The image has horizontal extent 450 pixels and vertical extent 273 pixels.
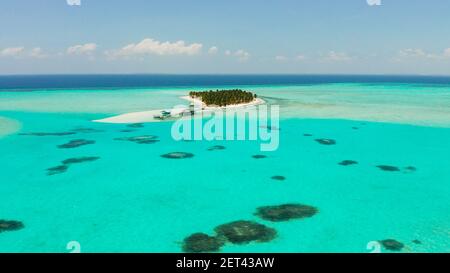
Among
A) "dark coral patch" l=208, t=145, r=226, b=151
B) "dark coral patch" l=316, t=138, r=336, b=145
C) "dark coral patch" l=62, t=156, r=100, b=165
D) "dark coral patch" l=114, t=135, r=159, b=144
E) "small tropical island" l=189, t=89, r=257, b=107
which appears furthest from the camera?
"small tropical island" l=189, t=89, r=257, b=107

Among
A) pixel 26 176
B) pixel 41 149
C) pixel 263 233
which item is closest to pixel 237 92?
pixel 41 149

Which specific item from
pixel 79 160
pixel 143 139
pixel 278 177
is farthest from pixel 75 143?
pixel 278 177

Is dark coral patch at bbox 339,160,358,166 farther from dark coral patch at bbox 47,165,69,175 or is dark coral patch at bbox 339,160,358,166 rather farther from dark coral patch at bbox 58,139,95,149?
dark coral patch at bbox 58,139,95,149

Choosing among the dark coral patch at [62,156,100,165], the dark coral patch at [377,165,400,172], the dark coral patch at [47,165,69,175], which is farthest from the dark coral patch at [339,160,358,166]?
the dark coral patch at [47,165,69,175]

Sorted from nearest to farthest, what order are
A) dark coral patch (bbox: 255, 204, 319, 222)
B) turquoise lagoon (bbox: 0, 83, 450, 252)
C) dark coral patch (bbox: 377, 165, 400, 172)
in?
turquoise lagoon (bbox: 0, 83, 450, 252), dark coral patch (bbox: 255, 204, 319, 222), dark coral patch (bbox: 377, 165, 400, 172)

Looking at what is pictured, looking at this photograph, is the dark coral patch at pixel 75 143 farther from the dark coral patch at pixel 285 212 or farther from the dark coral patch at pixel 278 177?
the dark coral patch at pixel 285 212

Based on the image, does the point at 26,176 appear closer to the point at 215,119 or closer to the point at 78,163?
the point at 78,163

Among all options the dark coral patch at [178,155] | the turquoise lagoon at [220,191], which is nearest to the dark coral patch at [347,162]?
the turquoise lagoon at [220,191]

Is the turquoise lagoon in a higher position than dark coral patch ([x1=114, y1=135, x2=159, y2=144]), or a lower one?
lower
